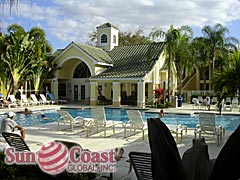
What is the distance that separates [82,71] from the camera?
31812 millimetres

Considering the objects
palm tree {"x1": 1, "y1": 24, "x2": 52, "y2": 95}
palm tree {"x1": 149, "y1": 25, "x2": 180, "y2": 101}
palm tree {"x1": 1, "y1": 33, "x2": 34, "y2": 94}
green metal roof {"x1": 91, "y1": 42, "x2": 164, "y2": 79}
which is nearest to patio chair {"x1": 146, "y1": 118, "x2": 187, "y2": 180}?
green metal roof {"x1": 91, "y1": 42, "x2": 164, "y2": 79}

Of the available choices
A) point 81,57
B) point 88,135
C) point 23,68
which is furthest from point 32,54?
point 88,135

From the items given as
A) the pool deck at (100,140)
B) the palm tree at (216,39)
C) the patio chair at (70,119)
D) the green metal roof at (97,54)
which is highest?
the palm tree at (216,39)

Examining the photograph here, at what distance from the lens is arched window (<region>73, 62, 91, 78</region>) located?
31359 millimetres

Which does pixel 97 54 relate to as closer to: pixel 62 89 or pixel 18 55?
pixel 62 89

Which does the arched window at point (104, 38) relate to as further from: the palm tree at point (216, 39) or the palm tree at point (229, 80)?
the palm tree at point (229, 80)

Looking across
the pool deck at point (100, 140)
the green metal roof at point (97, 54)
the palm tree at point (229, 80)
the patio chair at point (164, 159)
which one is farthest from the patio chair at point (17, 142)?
the green metal roof at point (97, 54)

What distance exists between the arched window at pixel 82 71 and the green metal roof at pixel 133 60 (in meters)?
3.32

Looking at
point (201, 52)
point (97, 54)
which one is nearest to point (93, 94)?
point (97, 54)

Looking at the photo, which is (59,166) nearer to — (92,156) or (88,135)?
(92,156)

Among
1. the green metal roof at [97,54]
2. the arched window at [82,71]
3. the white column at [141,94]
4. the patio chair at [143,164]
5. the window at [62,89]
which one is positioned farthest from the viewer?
the window at [62,89]

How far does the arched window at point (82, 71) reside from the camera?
103ft

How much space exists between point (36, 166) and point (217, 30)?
104 ft

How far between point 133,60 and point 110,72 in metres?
3.18
